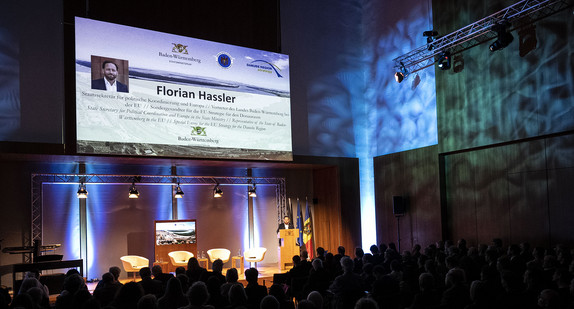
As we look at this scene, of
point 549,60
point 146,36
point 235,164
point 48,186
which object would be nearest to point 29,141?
point 48,186

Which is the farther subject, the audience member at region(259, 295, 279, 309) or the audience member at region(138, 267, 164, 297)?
the audience member at region(138, 267, 164, 297)

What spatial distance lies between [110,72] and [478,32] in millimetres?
8497

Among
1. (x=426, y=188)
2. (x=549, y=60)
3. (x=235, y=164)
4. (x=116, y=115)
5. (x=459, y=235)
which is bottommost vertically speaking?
(x=459, y=235)

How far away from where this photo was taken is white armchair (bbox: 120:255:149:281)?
1169 cm

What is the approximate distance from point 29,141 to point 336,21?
9664 millimetres

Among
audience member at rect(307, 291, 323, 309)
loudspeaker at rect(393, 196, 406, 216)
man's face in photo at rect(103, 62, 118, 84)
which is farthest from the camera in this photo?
loudspeaker at rect(393, 196, 406, 216)

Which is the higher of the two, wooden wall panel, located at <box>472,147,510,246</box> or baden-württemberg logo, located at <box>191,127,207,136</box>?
baden-württemberg logo, located at <box>191,127,207,136</box>

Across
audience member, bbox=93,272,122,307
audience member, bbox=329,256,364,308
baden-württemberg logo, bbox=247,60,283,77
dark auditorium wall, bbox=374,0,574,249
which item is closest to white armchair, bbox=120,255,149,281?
baden-württemberg logo, bbox=247,60,283,77

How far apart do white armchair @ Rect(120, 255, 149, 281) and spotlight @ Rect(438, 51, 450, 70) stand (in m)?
8.85

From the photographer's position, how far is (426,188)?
12.3m

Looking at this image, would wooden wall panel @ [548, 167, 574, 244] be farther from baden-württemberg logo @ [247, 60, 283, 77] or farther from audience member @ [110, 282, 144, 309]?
audience member @ [110, 282, 144, 309]

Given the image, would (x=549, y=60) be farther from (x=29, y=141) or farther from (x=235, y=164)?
(x=29, y=141)

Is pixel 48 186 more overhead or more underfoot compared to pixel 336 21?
more underfoot

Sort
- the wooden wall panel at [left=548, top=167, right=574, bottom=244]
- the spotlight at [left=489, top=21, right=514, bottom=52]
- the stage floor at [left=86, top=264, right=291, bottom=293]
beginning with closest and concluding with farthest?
the wooden wall panel at [left=548, top=167, right=574, bottom=244]
the spotlight at [left=489, top=21, right=514, bottom=52]
the stage floor at [left=86, top=264, right=291, bottom=293]
